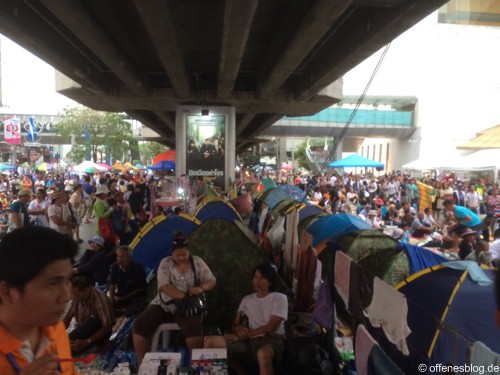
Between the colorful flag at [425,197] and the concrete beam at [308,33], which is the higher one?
the concrete beam at [308,33]

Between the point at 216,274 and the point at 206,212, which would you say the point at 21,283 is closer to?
the point at 216,274

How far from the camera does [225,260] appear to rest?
5.61 m

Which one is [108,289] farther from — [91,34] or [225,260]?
[91,34]

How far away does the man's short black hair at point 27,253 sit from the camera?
134cm

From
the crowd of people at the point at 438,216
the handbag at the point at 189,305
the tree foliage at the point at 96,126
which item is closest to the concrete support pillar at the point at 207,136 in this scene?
the crowd of people at the point at 438,216

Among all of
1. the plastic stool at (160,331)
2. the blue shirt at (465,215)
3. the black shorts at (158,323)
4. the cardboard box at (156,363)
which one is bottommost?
the plastic stool at (160,331)

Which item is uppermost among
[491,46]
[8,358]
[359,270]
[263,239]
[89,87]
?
[491,46]

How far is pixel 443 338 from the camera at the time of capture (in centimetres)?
352

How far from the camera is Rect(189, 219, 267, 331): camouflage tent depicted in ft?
17.9

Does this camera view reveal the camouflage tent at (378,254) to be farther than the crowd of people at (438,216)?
No

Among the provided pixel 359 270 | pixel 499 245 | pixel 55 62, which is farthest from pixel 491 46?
pixel 359 270

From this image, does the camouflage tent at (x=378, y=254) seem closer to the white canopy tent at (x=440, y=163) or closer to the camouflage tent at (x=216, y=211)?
the camouflage tent at (x=216, y=211)

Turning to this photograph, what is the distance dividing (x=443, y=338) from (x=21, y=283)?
3.48 meters

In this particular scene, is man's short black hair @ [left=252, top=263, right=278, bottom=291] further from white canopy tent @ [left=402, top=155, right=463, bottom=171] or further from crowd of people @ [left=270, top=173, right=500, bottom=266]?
white canopy tent @ [left=402, top=155, right=463, bottom=171]
